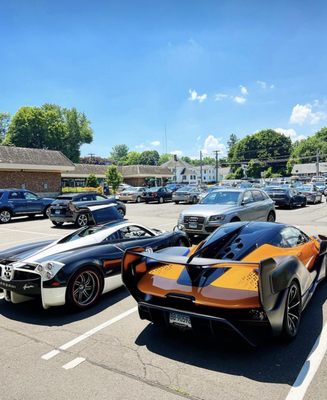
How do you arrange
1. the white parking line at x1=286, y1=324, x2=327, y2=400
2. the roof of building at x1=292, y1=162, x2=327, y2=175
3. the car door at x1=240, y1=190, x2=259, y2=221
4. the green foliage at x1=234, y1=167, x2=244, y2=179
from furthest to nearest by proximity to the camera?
the roof of building at x1=292, y1=162, x2=327, y2=175 → the green foliage at x1=234, y1=167, x2=244, y2=179 → the car door at x1=240, y1=190, x2=259, y2=221 → the white parking line at x1=286, y1=324, x2=327, y2=400

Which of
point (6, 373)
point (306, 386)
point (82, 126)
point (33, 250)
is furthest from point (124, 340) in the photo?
point (82, 126)

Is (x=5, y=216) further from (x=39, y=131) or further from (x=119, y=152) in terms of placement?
(x=119, y=152)

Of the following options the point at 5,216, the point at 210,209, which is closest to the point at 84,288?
the point at 210,209

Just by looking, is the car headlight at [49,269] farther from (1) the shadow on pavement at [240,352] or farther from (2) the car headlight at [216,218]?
(2) the car headlight at [216,218]

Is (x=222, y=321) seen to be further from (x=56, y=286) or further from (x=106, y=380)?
(x=56, y=286)

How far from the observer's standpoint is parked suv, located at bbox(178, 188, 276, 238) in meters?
9.69

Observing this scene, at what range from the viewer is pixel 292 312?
376 centimetres

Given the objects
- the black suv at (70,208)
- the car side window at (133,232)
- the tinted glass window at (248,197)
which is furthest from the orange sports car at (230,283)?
the black suv at (70,208)

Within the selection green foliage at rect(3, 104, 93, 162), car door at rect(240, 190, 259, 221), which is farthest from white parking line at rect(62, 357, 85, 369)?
green foliage at rect(3, 104, 93, 162)

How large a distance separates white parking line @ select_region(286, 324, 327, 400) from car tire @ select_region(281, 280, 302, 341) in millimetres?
264

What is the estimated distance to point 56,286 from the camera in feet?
14.9

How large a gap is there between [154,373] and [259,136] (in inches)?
4225

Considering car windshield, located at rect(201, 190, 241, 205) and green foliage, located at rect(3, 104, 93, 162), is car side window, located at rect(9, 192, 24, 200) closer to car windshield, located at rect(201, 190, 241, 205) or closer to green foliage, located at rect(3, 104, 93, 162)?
car windshield, located at rect(201, 190, 241, 205)

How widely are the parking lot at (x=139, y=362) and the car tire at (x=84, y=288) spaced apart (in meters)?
0.22
